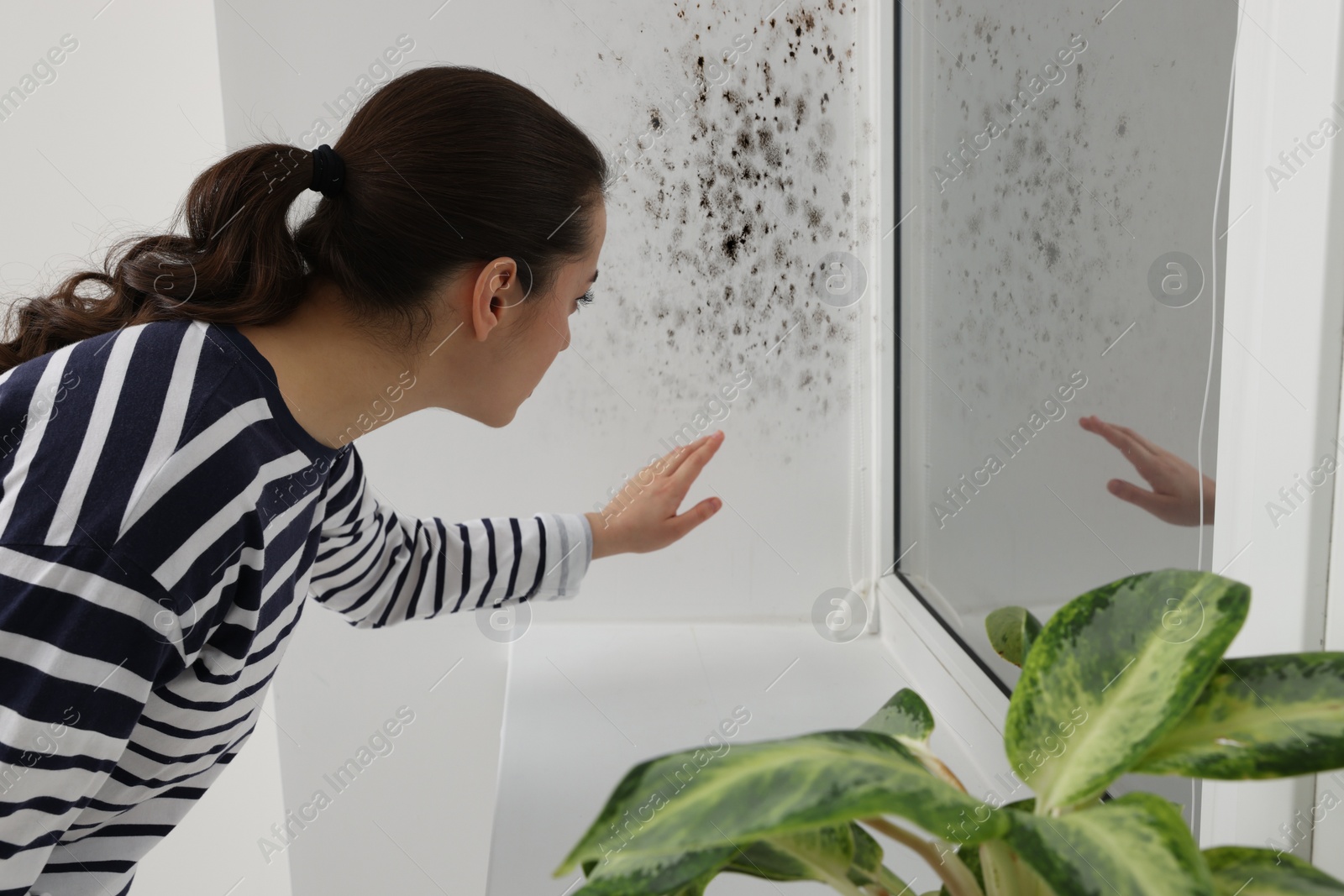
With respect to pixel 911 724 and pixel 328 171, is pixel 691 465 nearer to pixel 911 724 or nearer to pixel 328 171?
pixel 328 171

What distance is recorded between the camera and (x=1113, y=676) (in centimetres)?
35

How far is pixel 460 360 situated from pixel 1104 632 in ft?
2.10

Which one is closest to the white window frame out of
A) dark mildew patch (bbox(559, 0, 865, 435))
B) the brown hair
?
the brown hair

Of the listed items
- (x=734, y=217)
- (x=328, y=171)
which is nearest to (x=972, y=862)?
(x=328, y=171)

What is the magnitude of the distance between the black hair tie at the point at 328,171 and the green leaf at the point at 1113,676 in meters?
0.67

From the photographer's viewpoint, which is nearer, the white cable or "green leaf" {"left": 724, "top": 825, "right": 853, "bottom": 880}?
"green leaf" {"left": 724, "top": 825, "right": 853, "bottom": 880}

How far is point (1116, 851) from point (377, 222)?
69 cm

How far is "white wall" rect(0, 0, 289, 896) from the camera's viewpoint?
4.15ft

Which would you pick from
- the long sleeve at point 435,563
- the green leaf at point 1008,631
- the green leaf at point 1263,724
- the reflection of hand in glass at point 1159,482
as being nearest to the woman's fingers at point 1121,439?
the reflection of hand in glass at point 1159,482

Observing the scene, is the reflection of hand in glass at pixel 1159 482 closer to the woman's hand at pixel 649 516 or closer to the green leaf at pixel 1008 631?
the green leaf at pixel 1008 631

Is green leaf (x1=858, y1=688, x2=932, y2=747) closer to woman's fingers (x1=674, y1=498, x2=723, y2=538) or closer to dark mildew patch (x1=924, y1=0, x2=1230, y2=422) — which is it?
dark mildew patch (x1=924, y1=0, x2=1230, y2=422)

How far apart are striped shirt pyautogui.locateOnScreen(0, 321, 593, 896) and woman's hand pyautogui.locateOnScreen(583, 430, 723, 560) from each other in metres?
0.39

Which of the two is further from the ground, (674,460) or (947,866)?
(674,460)

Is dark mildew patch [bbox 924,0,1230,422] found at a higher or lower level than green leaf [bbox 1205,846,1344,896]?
higher
